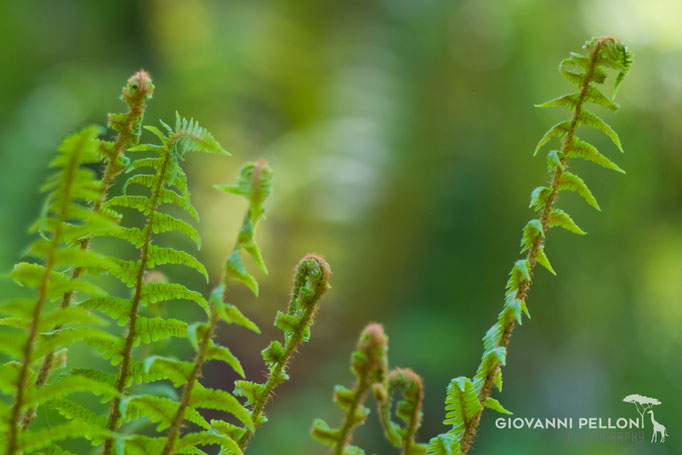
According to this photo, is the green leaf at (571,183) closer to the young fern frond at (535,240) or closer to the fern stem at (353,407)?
the young fern frond at (535,240)

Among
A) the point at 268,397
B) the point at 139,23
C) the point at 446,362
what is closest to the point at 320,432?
the point at 268,397

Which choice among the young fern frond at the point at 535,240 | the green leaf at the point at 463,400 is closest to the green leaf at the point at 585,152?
the young fern frond at the point at 535,240

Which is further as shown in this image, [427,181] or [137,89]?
[427,181]

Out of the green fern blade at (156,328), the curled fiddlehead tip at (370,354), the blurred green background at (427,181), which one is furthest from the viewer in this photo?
the blurred green background at (427,181)

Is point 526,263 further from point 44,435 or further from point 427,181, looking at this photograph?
point 427,181

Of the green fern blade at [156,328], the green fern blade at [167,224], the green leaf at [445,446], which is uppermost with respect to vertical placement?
the green fern blade at [167,224]

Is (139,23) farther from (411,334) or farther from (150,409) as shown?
(150,409)

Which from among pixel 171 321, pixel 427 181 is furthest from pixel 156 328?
pixel 427 181
